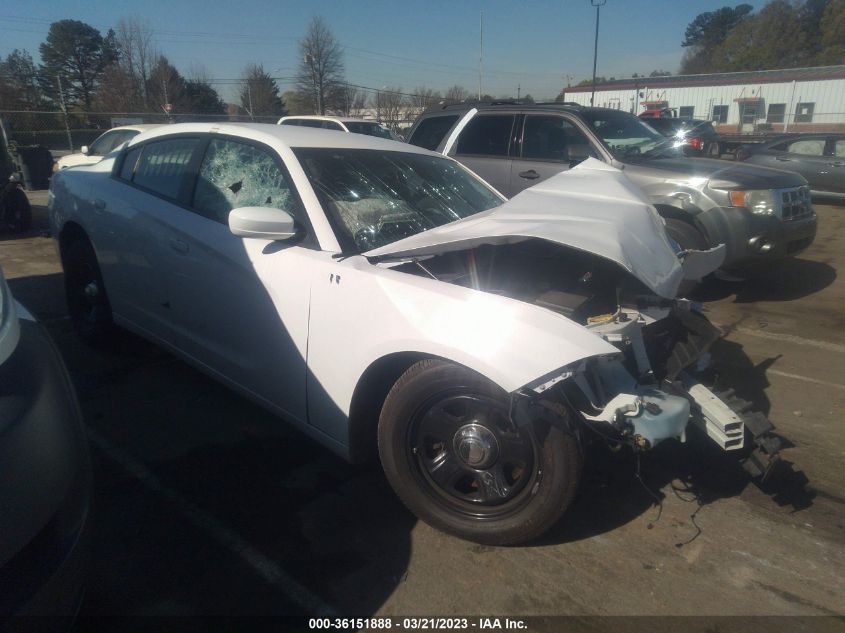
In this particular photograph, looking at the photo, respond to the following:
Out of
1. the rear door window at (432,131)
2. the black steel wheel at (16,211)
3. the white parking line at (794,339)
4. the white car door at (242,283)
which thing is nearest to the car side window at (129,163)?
the white car door at (242,283)

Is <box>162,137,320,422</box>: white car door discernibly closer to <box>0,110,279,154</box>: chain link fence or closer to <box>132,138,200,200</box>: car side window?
<box>132,138,200,200</box>: car side window

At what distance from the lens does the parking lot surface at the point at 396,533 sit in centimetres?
217

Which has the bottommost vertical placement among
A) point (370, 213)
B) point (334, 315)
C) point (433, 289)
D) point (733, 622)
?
point (733, 622)

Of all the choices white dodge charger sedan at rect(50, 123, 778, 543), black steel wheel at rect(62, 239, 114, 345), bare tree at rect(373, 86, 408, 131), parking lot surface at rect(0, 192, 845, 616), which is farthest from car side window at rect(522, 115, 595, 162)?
bare tree at rect(373, 86, 408, 131)

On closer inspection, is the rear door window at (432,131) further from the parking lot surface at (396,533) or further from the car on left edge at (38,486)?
the car on left edge at (38,486)

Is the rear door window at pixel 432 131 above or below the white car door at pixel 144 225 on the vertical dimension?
above

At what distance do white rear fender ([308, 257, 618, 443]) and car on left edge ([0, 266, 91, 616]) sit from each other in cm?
103

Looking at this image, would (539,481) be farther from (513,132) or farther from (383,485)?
(513,132)

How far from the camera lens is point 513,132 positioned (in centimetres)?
649

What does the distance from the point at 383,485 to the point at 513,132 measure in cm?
480

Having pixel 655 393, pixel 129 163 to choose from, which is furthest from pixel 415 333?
pixel 129 163

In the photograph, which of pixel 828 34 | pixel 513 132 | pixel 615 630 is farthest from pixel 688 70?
pixel 615 630

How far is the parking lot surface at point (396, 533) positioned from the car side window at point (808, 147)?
10.9 metres

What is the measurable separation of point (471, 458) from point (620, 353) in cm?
72
